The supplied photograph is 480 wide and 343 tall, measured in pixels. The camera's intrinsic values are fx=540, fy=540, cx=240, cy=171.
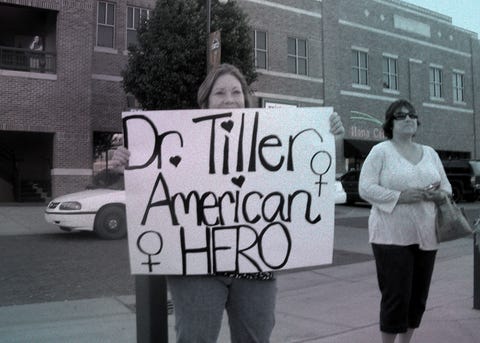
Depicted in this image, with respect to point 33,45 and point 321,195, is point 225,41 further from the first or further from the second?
point 321,195

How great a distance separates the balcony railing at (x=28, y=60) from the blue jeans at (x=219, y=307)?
684 inches

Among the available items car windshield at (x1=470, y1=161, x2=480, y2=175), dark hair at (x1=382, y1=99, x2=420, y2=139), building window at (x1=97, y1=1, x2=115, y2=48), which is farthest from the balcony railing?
car windshield at (x1=470, y1=161, x2=480, y2=175)

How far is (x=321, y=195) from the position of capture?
2.63m

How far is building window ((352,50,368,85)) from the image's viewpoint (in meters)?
27.6

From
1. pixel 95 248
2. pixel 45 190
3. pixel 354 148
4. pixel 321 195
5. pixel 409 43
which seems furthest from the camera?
pixel 409 43

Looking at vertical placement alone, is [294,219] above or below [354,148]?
below

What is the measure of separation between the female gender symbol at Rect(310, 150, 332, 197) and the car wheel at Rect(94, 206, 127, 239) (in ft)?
29.2

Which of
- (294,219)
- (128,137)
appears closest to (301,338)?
(294,219)

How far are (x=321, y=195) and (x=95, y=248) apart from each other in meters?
8.10

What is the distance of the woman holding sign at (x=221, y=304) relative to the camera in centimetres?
230

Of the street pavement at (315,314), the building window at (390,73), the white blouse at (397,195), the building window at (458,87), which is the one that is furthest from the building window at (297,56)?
the white blouse at (397,195)

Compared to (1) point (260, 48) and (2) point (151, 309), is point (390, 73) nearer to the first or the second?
(1) point (260, 48)

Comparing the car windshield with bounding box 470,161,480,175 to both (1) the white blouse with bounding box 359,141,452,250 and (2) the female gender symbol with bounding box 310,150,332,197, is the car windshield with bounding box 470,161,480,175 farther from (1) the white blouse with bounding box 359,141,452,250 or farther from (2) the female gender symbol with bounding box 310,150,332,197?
(2) the female gender symbol with bounding box 310,150,332,197

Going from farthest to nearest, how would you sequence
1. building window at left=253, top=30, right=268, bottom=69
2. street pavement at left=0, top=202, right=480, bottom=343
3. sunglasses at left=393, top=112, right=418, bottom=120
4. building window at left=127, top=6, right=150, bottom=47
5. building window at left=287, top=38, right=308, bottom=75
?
building window at left=287, top=38, right=308, bottom=75 < building window at left=253, top=30, right=268, bottom=69 < building window at left=127, top=6, right=150, bottom=47 < street pavement at left=0, top=202, right=480, bottom=343 < sunglasses at left=393, top=112, right=418, bottom=120
